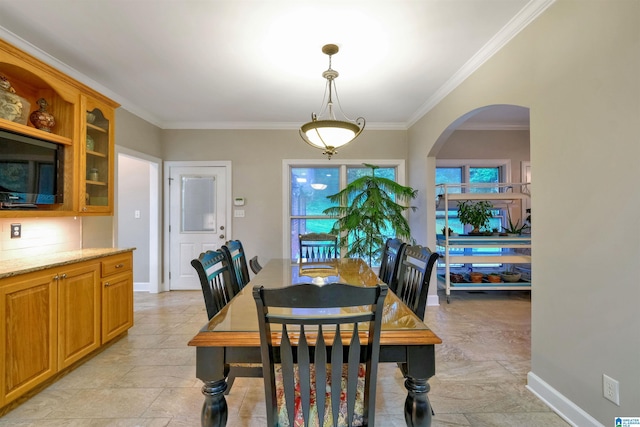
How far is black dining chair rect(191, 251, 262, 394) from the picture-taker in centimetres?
128

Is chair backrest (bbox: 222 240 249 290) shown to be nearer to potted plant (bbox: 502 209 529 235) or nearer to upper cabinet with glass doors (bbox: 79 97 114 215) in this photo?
upper cabinet with glass doors (bbox: 79 97 114 215)

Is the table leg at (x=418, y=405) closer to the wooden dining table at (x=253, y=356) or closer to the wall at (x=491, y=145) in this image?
the wooden dining table at (x=253, y=356)

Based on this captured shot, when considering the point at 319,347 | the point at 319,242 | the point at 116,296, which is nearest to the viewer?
the point at 319,347

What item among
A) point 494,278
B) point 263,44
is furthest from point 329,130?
point 494,278

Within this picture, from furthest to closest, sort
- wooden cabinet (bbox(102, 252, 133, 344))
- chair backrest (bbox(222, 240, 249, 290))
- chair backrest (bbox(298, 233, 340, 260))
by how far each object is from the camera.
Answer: chair backrest (bbox(298, 233, 340, 260))
wooden cabinet (bbox(102, 252, 133, 344))
chair backrest (bbox(222, 240, 249, 290))

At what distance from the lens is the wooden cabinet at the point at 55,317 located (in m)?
1.73

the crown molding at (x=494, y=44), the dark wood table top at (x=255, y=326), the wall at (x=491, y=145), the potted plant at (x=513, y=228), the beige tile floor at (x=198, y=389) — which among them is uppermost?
the crown molding at (x=494, y=44)

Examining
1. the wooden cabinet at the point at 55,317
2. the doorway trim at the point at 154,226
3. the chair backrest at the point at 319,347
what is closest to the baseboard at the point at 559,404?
the chair backrest at the point at 319,347

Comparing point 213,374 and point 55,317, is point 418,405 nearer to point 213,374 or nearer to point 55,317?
point 213,374

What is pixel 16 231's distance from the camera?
229cm

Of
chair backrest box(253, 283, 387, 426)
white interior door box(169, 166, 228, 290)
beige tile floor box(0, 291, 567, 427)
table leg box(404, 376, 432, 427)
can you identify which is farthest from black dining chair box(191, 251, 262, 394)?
white interior door box(169, 166, 228, 290)

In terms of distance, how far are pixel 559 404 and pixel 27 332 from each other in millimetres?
3308

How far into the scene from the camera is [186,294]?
4.29m

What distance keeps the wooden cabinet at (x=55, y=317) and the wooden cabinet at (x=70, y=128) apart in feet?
1.76
